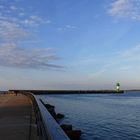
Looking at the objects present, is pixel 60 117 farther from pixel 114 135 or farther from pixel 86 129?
pixel 114 135

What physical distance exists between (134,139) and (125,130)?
4032 mm

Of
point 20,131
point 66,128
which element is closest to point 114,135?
point 66,128

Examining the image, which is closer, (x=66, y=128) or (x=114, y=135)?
(x=66, y=128)

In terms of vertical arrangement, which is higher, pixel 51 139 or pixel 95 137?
pixel 51 139

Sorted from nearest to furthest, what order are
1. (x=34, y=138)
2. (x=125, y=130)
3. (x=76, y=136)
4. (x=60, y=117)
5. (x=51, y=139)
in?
(x=51, y=139)
(x=34, y=138)
(x=76, y=136)
(x=125, y=130)
(x=60, y=117)

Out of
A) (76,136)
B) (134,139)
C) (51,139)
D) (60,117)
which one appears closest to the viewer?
(51,139)

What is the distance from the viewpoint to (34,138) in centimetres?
1238

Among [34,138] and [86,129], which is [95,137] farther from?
[34,138]

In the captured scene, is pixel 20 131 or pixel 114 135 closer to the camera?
pixel 20 131

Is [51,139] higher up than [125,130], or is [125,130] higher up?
[51,139]

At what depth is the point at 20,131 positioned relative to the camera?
14711 mm

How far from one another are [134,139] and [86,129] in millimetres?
5613

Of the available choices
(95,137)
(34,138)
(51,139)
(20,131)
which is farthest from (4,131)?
(95,137)

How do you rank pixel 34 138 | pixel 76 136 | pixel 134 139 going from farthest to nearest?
pixel 134 139 → pixel 76 136 → pixel 34 138
